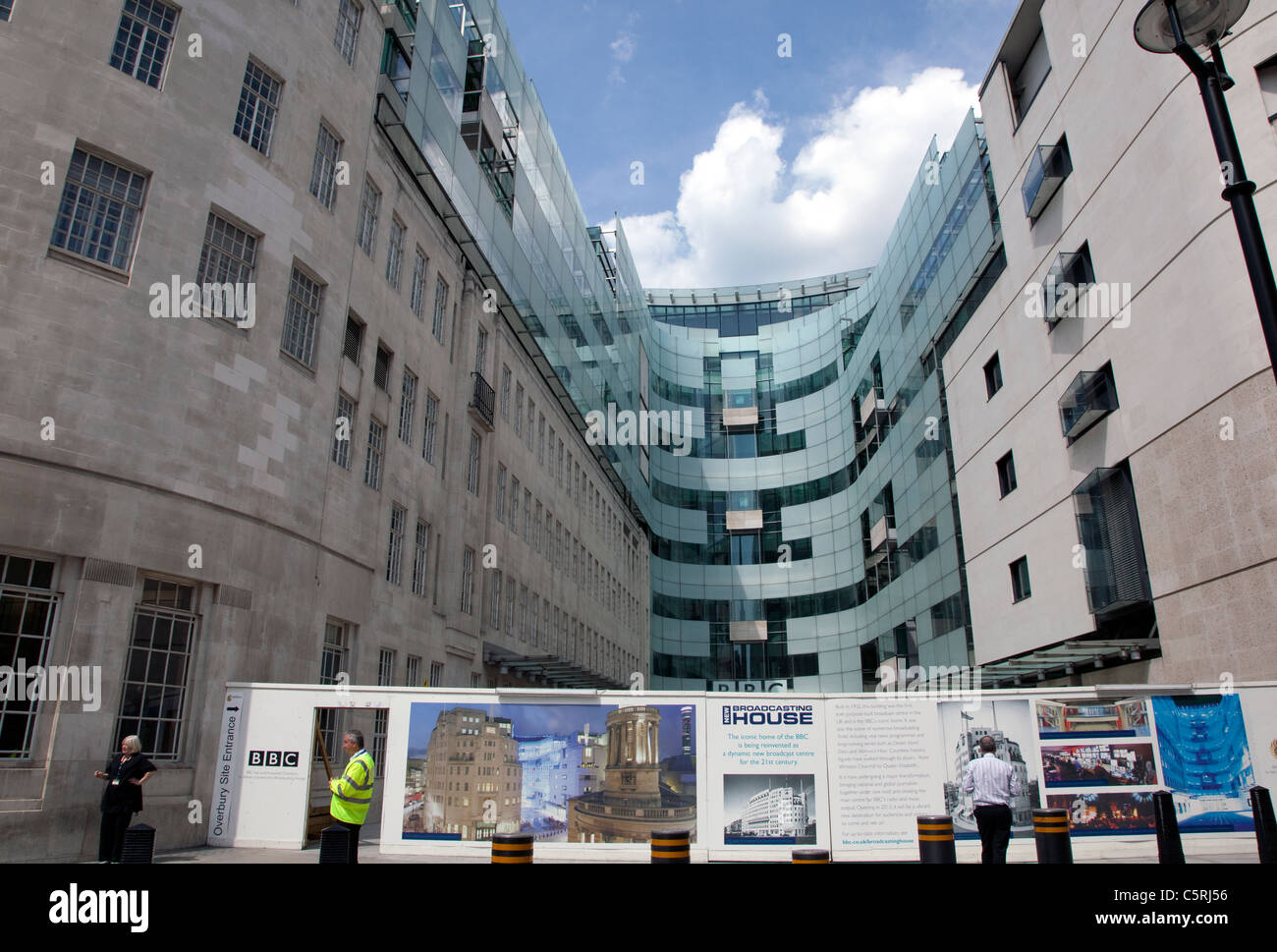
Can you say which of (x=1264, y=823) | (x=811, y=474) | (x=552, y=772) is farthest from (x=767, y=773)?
(x=811, y=474)

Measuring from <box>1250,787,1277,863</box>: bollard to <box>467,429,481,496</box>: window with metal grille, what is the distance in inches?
966

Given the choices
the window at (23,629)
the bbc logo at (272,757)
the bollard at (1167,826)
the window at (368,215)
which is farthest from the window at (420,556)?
the bollard at (1167,826)

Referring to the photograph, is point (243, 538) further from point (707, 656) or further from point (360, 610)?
point (707, 656)

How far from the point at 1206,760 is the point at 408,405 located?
846 inches

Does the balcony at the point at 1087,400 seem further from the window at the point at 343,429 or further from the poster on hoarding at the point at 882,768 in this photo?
the window at the point at 343,429

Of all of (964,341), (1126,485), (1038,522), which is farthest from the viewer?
(964,341)

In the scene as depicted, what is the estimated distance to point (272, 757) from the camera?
15.2 meters

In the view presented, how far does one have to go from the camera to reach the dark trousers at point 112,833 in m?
12.4

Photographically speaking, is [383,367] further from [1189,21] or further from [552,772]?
[1189,21]

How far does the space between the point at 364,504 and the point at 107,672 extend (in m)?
8.46

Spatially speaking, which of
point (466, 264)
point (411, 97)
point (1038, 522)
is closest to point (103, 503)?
point (411, 97)

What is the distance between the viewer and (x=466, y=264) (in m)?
31.9

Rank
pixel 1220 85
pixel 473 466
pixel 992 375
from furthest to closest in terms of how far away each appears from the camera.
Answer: pixel 992 375, pixel 473 466, pixel 1220 85

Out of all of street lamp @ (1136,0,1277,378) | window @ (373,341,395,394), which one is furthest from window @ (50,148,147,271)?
street lamp @ (1136,0,1277,378)
